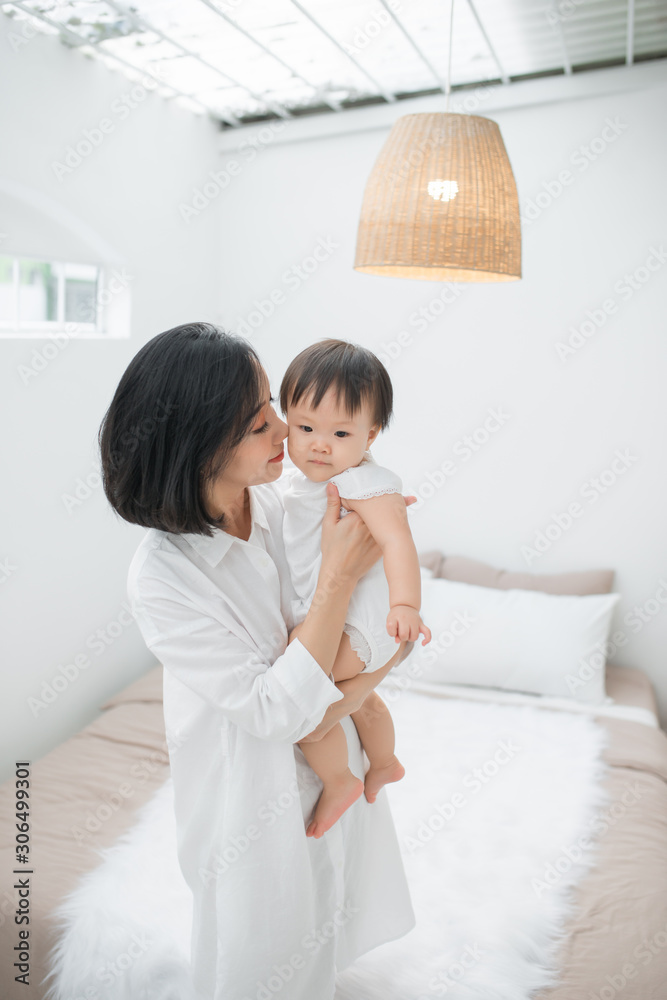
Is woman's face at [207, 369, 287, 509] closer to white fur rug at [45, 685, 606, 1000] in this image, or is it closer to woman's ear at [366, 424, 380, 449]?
woman's ear at [366, 424, 380, 449]

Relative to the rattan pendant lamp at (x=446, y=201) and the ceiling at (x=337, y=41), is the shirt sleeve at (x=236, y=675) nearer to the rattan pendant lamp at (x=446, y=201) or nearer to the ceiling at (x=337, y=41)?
the rattan pendant lamp at (x=446, y=201)

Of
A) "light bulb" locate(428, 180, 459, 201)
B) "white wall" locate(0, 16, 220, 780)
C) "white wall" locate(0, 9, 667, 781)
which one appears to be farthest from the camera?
"white wall" locate(0, 9, 667, 781)

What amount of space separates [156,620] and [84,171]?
225 cm

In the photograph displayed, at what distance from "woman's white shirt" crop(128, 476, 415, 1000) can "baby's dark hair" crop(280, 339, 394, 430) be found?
28 centimetres

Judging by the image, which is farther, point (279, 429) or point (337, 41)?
point (337, 41)

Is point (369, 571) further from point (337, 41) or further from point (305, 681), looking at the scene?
point (337, 41)

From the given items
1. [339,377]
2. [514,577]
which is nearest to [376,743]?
[339,377]

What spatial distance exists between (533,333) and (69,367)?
1873 mm

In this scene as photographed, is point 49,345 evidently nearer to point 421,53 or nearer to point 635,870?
point 421,53

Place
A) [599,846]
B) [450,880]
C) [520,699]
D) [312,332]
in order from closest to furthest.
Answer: [450,880], [599,846], [520,699], [312,332]

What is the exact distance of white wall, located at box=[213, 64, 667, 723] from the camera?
3098 mm

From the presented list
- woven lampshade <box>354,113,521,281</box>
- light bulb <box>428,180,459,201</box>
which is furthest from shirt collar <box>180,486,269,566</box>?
light bulb <box>428,180,459,201</box>

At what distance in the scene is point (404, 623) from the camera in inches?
50.1

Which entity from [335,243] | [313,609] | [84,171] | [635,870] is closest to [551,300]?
[335,243]
